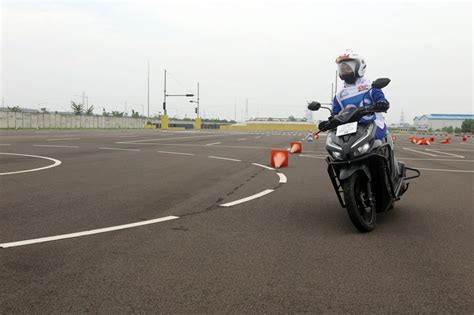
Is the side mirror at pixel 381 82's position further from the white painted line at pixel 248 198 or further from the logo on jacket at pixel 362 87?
the white painted line at pixel 248 198

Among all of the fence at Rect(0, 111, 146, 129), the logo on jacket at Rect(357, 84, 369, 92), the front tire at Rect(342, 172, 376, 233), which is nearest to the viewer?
the front tire at Rect(342, 172, 376, 233)

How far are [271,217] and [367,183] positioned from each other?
1249 millimetres

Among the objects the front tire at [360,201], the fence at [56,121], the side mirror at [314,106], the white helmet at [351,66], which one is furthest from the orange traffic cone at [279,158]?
the fence at [56,121]

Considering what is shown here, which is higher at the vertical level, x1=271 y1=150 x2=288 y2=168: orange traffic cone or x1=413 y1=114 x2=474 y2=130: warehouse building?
x1=413 y1=114 x2=474 y2=130: warehouse building

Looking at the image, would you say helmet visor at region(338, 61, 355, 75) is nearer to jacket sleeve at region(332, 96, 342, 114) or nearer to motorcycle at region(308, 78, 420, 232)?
jacket sleeve at region(332, 96, 342, 114)

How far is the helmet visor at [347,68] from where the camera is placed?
5074 mm

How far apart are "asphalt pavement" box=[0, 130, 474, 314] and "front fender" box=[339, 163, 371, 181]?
2.05ft

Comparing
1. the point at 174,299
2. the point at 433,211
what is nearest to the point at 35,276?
the point at 174,299

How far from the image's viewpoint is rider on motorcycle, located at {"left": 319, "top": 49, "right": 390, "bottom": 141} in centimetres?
487

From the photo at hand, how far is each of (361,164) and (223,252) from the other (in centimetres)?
190

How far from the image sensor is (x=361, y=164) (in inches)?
177

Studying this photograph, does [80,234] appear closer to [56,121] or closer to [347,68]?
[347,68]

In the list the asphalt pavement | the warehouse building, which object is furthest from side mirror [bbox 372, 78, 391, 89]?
the warehouse building

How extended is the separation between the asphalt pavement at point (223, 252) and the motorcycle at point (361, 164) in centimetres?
30
